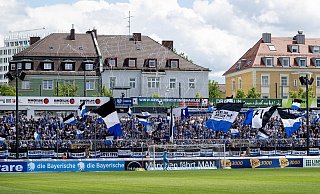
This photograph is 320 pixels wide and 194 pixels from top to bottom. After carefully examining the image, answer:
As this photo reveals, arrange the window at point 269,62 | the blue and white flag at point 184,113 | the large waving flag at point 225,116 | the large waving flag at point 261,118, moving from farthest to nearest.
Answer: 1. the window at point 269,62
2. the blue and white flag at point 184,113
3. the large waving flag at point 261,118
4. the large waving flag at point 225,116

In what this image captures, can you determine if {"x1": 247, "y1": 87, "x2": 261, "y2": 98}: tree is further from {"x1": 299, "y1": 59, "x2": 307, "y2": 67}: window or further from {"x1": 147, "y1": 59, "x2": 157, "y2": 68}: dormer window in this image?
{"x1": 147, "y1": 59, "x2": 157, "y2": 68}: dormer window

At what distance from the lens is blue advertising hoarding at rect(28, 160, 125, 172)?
53844 mm

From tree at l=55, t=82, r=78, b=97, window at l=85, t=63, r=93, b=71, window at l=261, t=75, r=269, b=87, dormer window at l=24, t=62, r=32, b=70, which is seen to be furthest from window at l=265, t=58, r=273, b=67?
dormer window at l=24, t=62, r=32, b=70

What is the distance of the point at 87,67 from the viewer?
116500 millimetres

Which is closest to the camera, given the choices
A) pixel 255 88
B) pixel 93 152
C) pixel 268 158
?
pixel 268 158

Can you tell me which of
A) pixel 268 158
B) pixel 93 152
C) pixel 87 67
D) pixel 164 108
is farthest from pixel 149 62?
pixel 268 158

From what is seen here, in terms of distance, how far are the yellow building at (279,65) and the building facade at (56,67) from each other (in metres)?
25.6

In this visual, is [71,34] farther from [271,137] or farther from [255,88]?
[271,137]

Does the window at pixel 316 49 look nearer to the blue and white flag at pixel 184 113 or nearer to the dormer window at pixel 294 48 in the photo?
the dormer window at pixel 294 48

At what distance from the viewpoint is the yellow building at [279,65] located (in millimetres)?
125250

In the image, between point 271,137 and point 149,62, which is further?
point 149,62

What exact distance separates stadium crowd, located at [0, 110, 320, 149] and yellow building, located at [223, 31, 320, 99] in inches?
1695

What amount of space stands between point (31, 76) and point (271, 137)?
154 ft

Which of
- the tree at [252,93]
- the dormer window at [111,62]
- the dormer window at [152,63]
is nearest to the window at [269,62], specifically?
the tree at [252,93]
